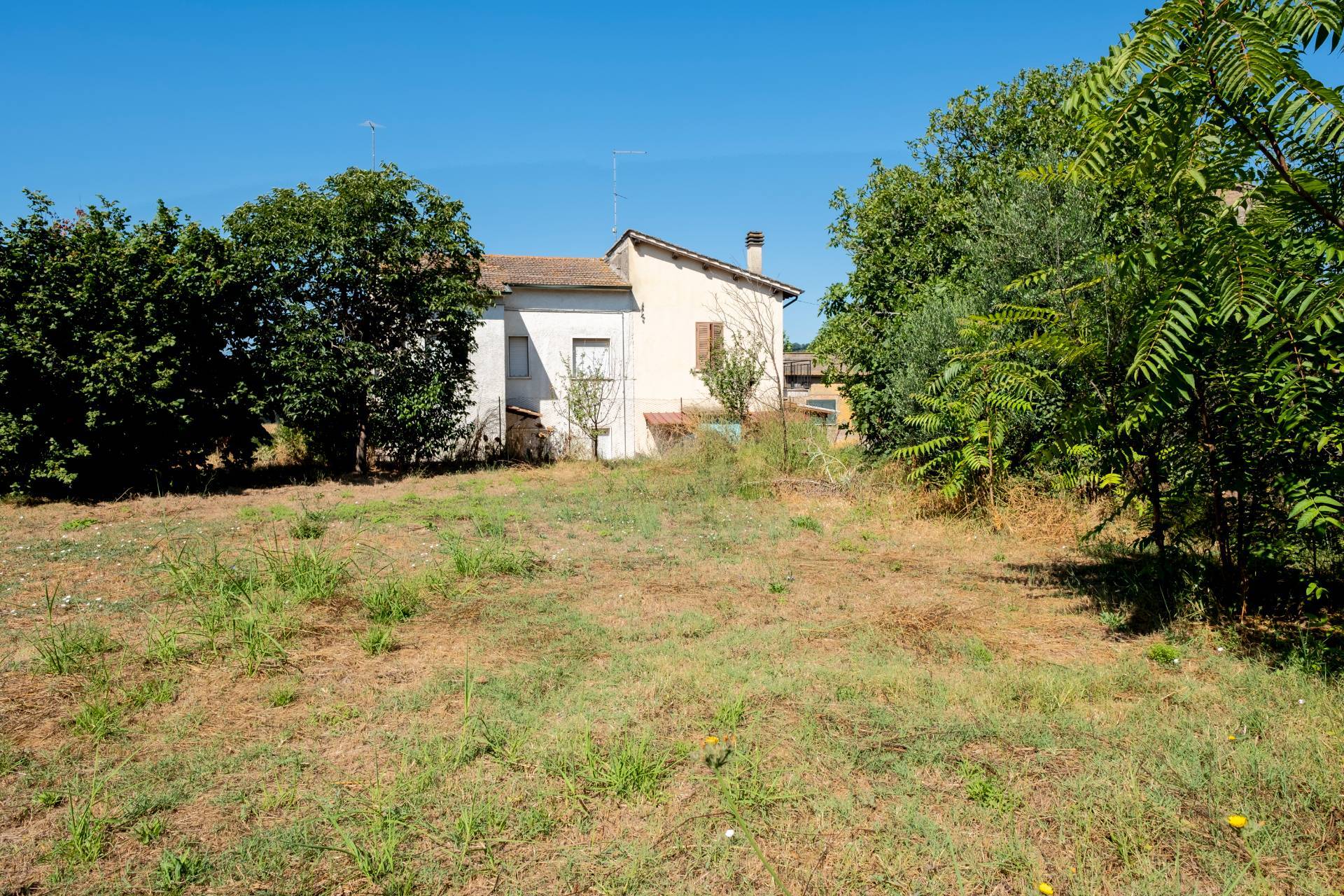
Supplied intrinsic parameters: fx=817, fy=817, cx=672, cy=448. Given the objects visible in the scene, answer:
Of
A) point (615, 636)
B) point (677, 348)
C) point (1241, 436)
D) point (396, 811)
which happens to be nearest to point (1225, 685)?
point (1241, 436)

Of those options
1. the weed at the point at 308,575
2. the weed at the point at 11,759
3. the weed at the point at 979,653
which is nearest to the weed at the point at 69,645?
the weed at the point at 11,759

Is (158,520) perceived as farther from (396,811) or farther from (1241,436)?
(1241,436)

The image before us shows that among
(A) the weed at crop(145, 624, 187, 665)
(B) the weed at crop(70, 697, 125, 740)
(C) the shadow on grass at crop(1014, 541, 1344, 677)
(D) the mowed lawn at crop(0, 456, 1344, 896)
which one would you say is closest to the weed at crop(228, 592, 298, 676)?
(D) the mowed lawn at crop(0, 456, 1344, 896)

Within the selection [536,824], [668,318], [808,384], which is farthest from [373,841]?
[808,384]

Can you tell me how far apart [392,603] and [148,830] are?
3.14 m

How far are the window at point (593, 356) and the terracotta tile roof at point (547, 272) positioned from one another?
161 cm

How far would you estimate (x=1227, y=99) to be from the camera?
4.46m

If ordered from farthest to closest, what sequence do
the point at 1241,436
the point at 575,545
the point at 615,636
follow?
1. the point at 575,545
2. the point at 615,636
3. the point at 1241,436

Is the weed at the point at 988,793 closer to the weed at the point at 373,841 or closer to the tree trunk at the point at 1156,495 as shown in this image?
the weed at the point at 373,841

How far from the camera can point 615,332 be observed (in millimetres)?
24172

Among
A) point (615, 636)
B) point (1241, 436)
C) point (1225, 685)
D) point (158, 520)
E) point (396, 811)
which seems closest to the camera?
point (396, 811)

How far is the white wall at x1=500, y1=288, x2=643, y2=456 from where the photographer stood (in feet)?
76.2

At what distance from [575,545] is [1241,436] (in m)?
6.49

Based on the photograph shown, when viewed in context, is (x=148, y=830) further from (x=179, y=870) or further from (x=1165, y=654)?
(x=1165, y=654)
